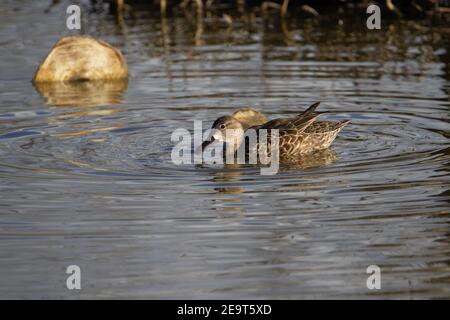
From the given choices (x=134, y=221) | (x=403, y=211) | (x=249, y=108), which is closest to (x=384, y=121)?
(x=249, y=108)

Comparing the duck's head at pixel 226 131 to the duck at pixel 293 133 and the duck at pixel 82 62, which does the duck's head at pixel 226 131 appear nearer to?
the duck at pixel 293 133

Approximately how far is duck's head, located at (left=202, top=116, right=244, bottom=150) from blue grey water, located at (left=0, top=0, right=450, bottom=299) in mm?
497

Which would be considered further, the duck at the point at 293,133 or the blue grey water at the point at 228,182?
the duck at the point at 293,133

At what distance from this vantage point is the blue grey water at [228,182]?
24.6 feet

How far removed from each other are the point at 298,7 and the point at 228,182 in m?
12.6

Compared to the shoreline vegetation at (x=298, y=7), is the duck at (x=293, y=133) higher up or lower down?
lower down

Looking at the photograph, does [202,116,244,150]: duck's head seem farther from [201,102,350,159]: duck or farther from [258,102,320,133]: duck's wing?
[258,102,320,133]: duck's wing

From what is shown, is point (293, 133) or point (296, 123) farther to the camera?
point (296, 123)

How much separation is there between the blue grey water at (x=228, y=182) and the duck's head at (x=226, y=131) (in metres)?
0.50

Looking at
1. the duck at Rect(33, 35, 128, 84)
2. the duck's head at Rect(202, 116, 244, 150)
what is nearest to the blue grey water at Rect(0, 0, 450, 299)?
the duck at Rect(33, 35, 128, 84)

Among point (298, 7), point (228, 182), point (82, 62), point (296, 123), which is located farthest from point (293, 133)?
point (298, 7)

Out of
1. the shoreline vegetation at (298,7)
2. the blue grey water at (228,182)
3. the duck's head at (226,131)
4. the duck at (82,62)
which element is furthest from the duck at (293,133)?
the shoreline vegetation at (298,7)

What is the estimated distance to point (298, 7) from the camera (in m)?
22.2

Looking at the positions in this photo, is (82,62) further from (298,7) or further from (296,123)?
(298,7)
